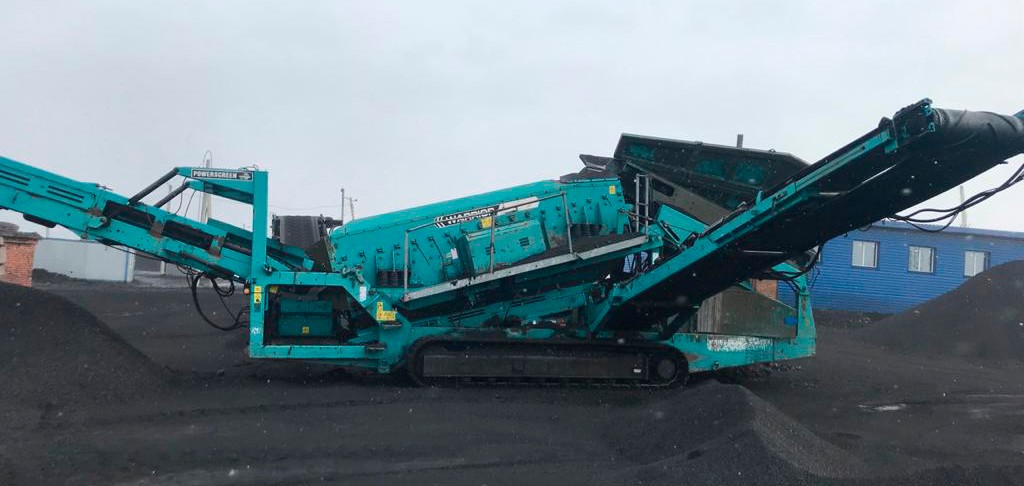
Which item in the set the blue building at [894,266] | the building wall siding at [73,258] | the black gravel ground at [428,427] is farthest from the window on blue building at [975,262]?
the building wall siding at [73,258]

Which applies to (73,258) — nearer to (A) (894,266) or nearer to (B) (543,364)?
(B) (543,364)

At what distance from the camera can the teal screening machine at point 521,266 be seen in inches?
329

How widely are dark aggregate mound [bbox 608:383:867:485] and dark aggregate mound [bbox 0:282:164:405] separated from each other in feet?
→ 16.8

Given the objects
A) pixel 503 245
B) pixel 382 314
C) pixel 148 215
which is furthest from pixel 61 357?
pixel 503 245

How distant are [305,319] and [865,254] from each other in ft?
73.5

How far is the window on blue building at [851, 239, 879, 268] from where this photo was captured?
2598cm

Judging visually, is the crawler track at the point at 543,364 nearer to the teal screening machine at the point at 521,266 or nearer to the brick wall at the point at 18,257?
the teal screening machine at the point at 521,266

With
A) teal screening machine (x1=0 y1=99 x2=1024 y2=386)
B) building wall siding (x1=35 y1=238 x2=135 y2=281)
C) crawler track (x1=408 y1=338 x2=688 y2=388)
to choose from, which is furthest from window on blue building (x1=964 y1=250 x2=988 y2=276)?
building wall siding (x1=35 y1=238 x2=135 y2=281)

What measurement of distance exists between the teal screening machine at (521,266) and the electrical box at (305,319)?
17 mm

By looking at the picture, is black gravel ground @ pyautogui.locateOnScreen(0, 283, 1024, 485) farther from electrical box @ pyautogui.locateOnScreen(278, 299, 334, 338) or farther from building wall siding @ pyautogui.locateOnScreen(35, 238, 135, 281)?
building wall siding @ pyautogui.locateOnScreen(35, 238, 135, 281)

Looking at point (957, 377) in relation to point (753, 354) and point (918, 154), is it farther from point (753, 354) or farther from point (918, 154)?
point (918, 154)

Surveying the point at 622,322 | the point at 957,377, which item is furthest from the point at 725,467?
the point at 957,377

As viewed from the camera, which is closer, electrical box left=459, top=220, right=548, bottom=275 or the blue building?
electrical box left=459, top=220, right=548, bottom=275

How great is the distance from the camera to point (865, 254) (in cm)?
2609
